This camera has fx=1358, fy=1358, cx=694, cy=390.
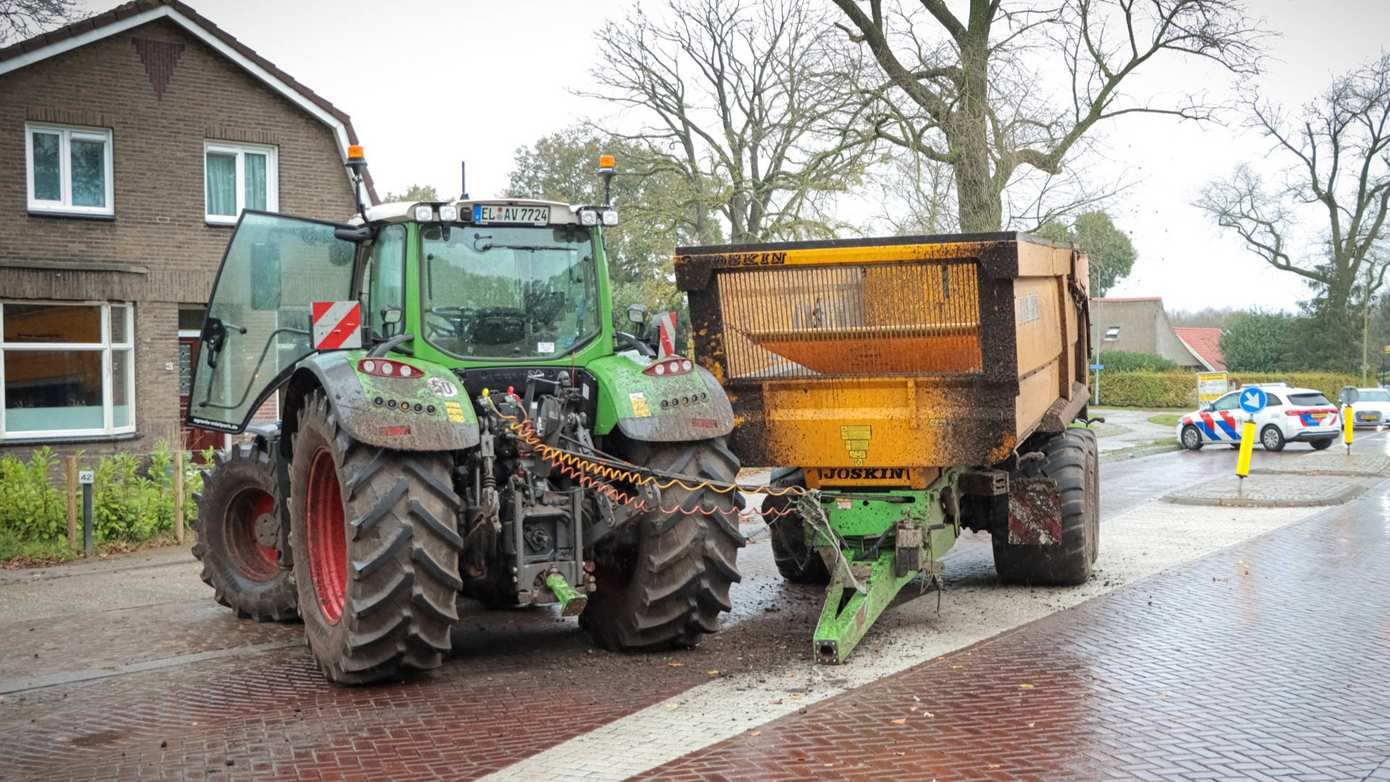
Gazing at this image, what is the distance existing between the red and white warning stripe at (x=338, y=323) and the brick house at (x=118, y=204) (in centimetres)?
1289

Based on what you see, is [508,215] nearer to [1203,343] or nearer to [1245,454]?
[1245,454]

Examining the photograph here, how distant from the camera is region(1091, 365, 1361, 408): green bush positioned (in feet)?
187

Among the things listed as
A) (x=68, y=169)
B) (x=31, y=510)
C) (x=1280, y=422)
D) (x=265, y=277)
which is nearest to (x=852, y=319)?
(x=265, y=277)

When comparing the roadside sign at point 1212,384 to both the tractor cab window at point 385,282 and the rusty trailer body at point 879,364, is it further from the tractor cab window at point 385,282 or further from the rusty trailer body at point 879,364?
the tractor cab window at point 385,282

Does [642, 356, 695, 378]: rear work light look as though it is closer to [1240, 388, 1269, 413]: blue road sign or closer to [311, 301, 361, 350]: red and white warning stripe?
[311, 301, 361, 350]: red and white warning stripe

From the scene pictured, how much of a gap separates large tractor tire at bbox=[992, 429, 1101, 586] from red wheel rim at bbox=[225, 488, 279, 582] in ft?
18.9

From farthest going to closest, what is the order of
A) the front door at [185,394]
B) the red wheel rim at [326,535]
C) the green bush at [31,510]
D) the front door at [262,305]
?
the front door at [185,394] < the green bush at [31,510] < the front door at [262,305] < the red wheel rim at [326,535]

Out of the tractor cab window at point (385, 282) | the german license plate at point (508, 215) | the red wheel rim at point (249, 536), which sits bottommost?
the red wheel rim at point (249, 536)

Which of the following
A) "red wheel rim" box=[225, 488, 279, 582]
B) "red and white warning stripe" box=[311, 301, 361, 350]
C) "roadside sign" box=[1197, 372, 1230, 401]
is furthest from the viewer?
"roadside sign" box=[1197, 372, 1230, 401]

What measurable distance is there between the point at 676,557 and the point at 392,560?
1716 millimetres

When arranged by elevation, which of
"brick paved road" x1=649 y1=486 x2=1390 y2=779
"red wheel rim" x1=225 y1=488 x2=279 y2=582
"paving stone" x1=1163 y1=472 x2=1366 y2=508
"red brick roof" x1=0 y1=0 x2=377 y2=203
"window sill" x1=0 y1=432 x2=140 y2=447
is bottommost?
"brick paved road" x1=649 y1=486 x2=1390 y2=779

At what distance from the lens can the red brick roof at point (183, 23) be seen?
19.3 metres

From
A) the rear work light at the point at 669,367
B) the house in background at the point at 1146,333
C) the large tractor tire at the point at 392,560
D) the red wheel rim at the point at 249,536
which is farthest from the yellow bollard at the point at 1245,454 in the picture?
the house in background at the point at 1146,333

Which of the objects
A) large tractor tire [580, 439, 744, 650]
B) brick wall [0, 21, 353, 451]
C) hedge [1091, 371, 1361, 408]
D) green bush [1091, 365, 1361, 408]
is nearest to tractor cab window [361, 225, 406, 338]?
large tractor tire [580, 439, 744, 650]
